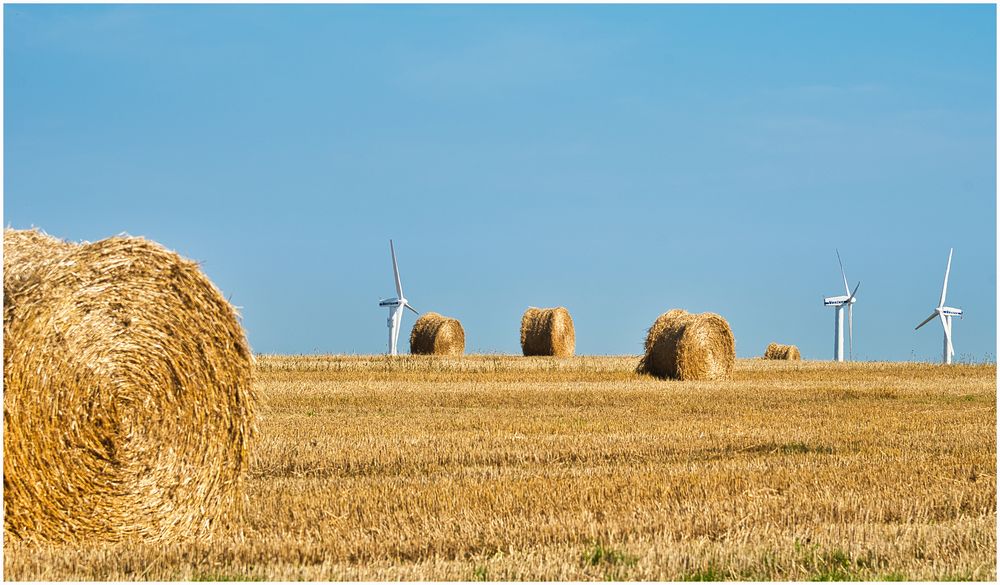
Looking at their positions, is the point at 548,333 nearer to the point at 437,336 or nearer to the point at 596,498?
the point at 437,336

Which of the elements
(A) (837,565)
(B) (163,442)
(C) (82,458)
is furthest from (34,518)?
(A) (837,565)

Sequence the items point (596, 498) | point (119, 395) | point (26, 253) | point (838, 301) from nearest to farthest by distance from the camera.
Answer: point (26, 253) < point (119, 395) < point (596, 498) < point (838, 301)

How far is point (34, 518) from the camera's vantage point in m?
8.28

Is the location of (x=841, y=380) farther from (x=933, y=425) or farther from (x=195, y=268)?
(x=195, y=268)

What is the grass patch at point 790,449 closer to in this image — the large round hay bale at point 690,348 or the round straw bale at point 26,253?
the round straw bale at point 26,253

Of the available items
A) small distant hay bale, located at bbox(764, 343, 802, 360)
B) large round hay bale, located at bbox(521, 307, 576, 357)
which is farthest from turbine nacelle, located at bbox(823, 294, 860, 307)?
large round hay bale, located at bbox(521, 307, 576, 357)

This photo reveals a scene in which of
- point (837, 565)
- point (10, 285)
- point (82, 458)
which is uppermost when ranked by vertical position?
→ point (10, 285)

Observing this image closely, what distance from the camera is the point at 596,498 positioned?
31.6 feet

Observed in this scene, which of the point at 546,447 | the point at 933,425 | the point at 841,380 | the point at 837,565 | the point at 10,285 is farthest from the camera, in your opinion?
the point at 841,380

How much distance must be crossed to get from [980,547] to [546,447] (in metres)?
5.99

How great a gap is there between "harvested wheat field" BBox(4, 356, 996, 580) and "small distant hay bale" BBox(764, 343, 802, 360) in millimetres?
26137

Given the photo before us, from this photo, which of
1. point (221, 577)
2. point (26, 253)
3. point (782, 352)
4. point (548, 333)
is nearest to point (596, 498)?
point (221, 577)

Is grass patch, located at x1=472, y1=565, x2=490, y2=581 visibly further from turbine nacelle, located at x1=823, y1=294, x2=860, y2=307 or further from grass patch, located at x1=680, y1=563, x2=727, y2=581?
turbine nacelle, located at x1=823, y1=294, x2=860, y2=307

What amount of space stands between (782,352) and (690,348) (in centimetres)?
2042
